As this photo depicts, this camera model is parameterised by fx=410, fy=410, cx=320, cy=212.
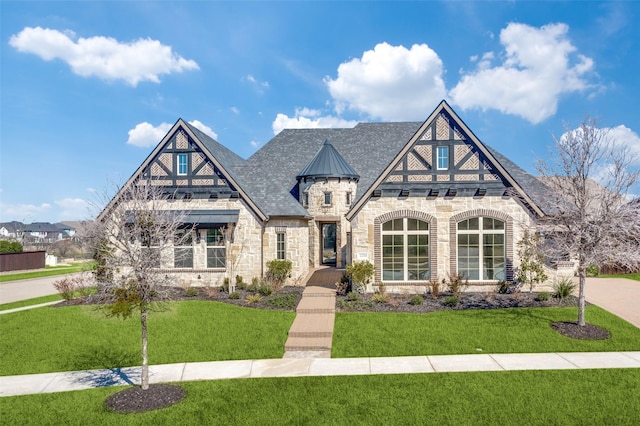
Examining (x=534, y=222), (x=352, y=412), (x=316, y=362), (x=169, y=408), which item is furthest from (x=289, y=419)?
(x=534, y=222)

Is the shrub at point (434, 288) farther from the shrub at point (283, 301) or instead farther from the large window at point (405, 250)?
the shrub at point (283, 301)

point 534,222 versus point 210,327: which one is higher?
point 534,222

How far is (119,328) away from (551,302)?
17449 millimetres

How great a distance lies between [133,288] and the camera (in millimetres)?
9680

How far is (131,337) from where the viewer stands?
1434 centimetres

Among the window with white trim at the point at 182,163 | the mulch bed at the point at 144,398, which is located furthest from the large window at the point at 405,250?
the mulch bed at the point at 144,398

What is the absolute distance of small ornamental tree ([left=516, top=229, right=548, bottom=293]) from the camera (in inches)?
714

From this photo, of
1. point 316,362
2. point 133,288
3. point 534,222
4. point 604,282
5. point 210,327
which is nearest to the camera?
point 133,288

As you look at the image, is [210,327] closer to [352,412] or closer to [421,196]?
[352,412]

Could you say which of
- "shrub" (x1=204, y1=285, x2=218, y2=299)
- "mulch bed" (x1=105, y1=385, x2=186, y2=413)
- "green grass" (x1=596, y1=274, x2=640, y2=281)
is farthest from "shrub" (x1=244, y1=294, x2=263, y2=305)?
"green grass" (x1=596, y1=274, x2=640, y2=281)

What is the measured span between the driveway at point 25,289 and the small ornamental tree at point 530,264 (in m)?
26.0

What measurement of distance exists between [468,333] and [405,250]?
629cm

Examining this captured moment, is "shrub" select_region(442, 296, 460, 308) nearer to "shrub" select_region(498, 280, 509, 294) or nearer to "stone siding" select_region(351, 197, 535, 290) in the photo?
"stone siding" select_region(351, 197, 535, 290)

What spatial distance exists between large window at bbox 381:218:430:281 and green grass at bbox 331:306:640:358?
137 inches
